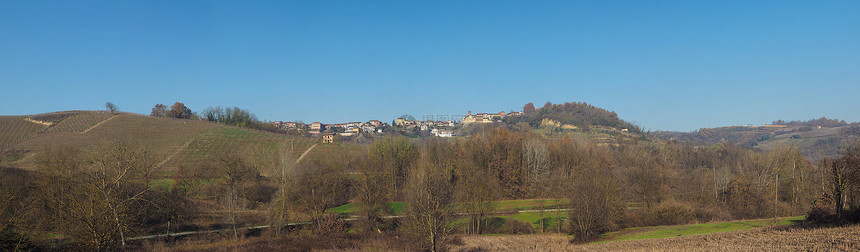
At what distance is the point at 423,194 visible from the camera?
27312mm

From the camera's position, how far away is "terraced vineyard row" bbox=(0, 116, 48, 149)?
7738 cm

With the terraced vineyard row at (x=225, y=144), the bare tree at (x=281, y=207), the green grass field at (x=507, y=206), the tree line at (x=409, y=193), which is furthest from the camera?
the terraced vineyard row at (x=225, y=144)

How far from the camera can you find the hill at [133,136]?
7562 centimetres

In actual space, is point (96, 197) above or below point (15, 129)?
below

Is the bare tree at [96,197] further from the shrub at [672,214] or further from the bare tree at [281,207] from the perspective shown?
the shrub at [672,214]

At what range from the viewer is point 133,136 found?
295 ft

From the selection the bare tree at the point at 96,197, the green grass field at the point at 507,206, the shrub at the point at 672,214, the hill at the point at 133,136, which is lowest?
the green grass field at the point at 507,206

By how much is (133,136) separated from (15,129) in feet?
67.7

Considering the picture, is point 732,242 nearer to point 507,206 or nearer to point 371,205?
point 507,206

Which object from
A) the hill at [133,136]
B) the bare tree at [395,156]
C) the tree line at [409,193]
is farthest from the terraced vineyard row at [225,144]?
Answer: the bare tree at [395,156]

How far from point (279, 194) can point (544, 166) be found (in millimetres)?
46015

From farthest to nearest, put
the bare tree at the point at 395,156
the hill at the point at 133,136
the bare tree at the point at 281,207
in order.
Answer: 1. the hill at the point at 133,136
2. the bare tree at the point at 395,156
3. the bare tree at the point at 281,207

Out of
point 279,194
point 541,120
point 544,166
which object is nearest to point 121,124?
point 279,194

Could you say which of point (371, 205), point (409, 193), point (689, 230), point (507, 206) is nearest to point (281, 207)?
point (371, 205)
